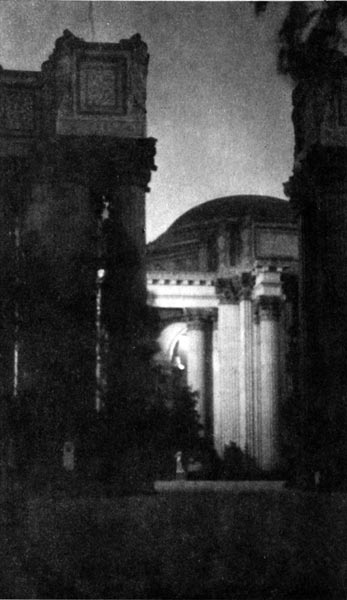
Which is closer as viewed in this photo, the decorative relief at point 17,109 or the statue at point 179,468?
the decorative relief at point 17,109

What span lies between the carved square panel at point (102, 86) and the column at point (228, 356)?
2741cm

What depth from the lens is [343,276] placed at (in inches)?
734

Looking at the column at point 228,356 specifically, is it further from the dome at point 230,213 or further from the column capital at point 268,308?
the dome at point 230,213

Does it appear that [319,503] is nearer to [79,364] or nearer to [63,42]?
[79,364]

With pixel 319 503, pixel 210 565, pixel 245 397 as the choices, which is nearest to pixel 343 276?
pixel 319 503

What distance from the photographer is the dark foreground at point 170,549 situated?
888 cm

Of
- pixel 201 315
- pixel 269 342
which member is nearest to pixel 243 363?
pixel 269 342

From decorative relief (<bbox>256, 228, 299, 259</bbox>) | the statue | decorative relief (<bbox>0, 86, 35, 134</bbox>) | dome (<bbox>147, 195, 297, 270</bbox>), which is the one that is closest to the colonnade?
decorative relief (<bbox>256, 228, 299, 259</bbox>)

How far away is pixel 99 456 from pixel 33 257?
Result: 304 cm

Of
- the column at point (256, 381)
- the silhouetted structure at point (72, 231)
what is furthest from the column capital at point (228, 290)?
the silhouetted structure at point (72, 231)

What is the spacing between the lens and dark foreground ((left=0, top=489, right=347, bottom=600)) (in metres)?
8.88

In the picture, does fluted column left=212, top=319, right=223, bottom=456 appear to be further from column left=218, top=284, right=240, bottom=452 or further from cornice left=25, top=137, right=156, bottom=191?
cornice left=25, top=137, right=156, bottom=191

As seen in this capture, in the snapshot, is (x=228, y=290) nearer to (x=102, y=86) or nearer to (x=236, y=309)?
(x=236, y=309)

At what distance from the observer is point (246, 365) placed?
45.0 metres
